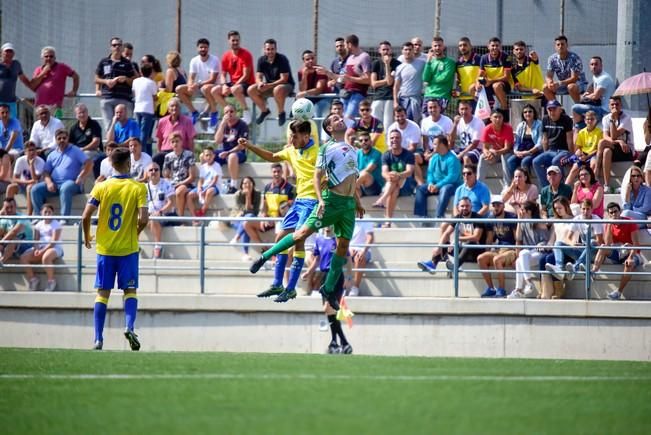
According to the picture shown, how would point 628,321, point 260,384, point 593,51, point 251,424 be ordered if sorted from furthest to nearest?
1. point 593,51
2. point 628,321
3. point 260,384
4. point 251,424

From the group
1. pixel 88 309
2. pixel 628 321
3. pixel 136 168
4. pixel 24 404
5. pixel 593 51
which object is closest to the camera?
pixel 24 404

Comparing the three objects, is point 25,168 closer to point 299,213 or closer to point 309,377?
point 299,213

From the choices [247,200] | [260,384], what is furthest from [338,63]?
[260,384]

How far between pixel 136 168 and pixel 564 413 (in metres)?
13.2

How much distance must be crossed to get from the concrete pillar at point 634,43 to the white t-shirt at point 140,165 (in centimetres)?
774

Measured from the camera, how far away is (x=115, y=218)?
13.5m

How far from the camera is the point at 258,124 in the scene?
2275 cm

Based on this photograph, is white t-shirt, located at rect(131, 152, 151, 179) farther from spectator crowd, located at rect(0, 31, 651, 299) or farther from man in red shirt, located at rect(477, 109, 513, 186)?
man in red shirt, located at rect(477, 109, 513, 186)

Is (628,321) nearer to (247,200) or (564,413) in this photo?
(247,200)

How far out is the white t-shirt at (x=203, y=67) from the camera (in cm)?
2244

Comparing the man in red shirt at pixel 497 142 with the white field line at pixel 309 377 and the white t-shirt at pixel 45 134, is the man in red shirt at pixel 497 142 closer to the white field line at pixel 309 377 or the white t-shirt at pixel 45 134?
the white t-shirt at pixel 45 134

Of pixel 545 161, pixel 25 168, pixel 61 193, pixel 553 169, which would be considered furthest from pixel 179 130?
pixel 553 169

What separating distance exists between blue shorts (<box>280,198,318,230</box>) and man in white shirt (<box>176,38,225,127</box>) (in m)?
8.17

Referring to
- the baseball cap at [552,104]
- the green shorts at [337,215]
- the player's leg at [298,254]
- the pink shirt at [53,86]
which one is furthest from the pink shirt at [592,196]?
the pink shirt at [53,86]
